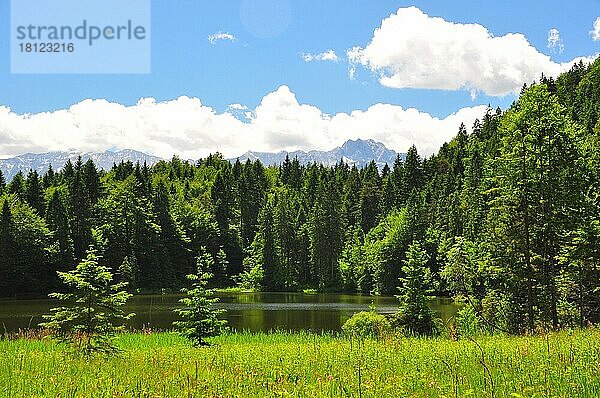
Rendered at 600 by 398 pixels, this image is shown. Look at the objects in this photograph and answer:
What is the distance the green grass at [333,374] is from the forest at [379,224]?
13.0 m

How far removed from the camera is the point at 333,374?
885 centimetres

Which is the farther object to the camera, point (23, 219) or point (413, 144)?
point (413, 144)

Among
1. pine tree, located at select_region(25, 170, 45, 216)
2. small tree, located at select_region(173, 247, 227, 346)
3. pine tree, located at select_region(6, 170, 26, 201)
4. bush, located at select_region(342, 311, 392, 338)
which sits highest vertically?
pine tree, located at select_region(6, 170, 26, 201)

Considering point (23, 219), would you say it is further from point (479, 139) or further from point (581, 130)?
point (479, 139)

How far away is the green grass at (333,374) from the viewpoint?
294 inches

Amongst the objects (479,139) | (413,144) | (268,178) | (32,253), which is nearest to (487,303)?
(32,253)

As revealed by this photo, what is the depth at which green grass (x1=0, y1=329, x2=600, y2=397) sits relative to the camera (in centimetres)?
746

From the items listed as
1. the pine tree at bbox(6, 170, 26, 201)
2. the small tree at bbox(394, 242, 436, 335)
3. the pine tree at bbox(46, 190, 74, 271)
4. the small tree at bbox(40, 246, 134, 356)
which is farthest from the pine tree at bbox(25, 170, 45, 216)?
the small tree at bbox(40, 246, 134, 356)

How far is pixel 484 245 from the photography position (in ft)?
85.6

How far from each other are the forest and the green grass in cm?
1298

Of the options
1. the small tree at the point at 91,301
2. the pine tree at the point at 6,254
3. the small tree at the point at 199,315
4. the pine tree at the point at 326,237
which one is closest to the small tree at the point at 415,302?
the small tree at the point at 199,315

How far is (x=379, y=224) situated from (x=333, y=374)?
9149 centimetres

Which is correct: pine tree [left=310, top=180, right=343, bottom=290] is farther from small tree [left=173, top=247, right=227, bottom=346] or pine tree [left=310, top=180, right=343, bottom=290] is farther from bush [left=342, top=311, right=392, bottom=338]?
small tree [left=173, top=247, right=227, bottom=346]

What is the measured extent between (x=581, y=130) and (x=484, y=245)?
6.60m
